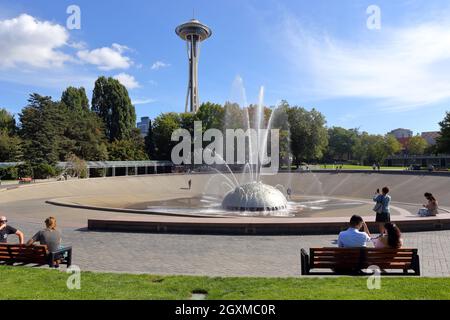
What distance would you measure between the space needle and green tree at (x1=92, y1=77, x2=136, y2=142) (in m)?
21.2

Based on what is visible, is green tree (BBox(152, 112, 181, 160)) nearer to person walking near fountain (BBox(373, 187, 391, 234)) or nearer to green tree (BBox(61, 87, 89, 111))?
green tree (BBox(61, 87, 89, 111))

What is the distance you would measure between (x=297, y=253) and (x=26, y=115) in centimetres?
4564

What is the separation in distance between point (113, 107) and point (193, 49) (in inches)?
1162

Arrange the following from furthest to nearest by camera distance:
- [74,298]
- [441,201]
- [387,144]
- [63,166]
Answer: [387,144]
[63,166]
[441,201]
[74,298]

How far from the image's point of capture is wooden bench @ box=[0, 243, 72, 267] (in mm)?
7945

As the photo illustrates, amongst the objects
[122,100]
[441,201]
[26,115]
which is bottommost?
[441,201]

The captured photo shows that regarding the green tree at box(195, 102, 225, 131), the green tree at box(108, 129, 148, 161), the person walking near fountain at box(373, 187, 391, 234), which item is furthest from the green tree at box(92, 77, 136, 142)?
the person walking near fountain at box(373, 187, 391, 234)

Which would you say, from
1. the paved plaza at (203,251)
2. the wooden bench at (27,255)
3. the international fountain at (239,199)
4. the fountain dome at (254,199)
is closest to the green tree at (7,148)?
the international fountain at (239,199)

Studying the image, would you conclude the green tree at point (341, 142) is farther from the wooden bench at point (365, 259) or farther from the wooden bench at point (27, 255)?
the wooden bench at point (27, 255)

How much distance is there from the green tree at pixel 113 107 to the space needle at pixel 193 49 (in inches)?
837
